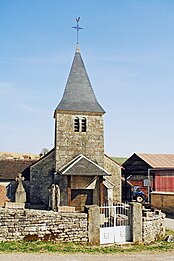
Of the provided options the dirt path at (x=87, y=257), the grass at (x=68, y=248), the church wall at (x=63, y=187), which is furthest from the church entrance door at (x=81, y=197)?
the dirt path at (x=87, y=257)

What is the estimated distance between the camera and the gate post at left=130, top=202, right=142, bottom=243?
14703 millimetres

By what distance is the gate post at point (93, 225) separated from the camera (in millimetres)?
13859

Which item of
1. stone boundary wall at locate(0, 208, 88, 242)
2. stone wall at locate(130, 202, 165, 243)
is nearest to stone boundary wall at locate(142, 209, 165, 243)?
stone wall at locate(130, 202, 165, 243)

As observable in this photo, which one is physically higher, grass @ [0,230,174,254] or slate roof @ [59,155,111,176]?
slate roof @ [59,155,111,176]

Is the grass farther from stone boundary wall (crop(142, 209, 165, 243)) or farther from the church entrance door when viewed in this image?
the church entrance door

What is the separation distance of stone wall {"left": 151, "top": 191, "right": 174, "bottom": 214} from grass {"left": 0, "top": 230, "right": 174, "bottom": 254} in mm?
10298

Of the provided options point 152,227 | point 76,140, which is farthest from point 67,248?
point 76,140

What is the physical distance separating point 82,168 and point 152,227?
9.61 meters

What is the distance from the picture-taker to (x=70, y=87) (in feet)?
92.4

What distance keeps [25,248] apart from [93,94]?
1818cm

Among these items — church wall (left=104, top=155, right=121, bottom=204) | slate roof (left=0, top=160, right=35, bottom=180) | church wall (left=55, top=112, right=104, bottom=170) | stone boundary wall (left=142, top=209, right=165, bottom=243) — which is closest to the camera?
stone boundary wall (left=142, top=209, right=165, bottom=243)

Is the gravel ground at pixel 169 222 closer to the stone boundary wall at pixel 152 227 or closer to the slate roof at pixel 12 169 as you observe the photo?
the stone boundary wall at pixel 152 227

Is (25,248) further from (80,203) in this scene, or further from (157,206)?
(157,206)

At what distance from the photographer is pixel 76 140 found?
26.8 metres
